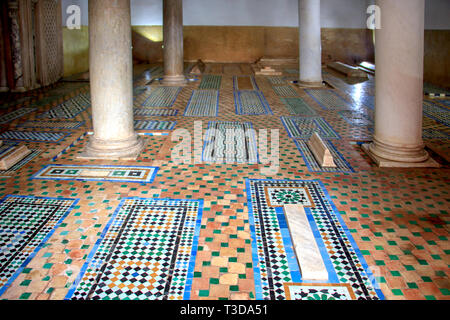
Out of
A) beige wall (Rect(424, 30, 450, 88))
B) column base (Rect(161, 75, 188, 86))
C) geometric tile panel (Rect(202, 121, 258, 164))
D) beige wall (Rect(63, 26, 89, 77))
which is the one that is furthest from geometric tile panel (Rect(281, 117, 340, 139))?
beige wall (Rect(63, 26, 89, 77))

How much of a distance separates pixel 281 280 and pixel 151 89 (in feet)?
20.9

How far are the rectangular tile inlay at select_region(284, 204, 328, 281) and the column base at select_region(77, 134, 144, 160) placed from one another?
1.82 meters

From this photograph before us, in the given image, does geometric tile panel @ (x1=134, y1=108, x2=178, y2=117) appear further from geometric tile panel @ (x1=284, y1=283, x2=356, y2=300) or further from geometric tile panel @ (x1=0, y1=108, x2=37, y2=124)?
geometric tile panel @ (x1=284, y1=283, x2=356, y2=300)

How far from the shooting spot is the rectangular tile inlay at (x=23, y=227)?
2432mm

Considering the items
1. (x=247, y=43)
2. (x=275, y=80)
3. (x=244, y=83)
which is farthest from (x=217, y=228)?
(x=247, y=43)

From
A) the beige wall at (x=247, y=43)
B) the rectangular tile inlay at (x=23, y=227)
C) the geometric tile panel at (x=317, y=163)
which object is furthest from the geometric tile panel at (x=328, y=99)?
the beige wall at (x=247, y=43)

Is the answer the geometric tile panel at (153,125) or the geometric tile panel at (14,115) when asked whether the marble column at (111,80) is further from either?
the geometric tile panel at (14,115)

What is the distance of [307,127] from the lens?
5.34 meters

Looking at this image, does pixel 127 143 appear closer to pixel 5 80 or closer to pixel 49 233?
pixel 49 233

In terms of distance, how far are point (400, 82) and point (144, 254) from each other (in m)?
2.80

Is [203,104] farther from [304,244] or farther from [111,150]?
[304,244]

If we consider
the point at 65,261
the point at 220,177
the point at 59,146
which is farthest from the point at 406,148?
the point at 59,146

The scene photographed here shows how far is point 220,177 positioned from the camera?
3.74 m

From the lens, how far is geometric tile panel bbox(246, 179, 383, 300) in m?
2.26
